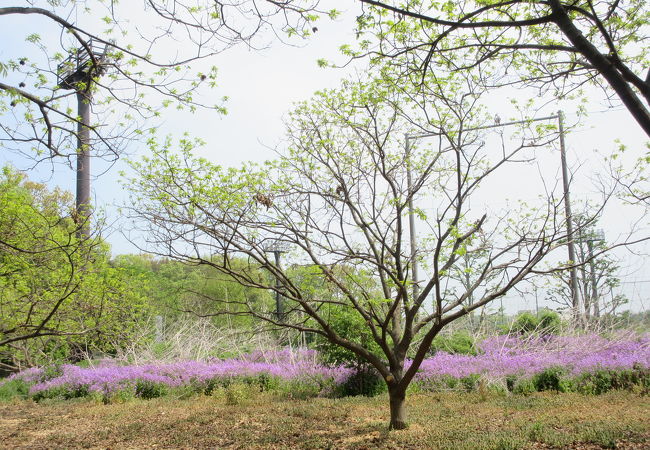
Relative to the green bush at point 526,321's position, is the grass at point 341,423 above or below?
below

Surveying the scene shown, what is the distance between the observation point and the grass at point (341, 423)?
18.1 ft

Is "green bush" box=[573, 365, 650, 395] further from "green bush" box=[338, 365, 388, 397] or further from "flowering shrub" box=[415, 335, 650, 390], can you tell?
"green bush" box=[338, 365, 388, 397]

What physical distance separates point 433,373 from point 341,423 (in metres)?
3.61

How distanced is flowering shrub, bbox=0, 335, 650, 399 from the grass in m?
0.64

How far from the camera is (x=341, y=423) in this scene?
23.0 ft

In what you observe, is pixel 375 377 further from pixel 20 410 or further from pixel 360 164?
pixel 20 410

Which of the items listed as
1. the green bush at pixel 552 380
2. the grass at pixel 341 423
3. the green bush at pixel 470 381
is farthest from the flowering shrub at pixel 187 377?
the green bush at pixel 552 380

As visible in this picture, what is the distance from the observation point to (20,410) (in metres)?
9.92

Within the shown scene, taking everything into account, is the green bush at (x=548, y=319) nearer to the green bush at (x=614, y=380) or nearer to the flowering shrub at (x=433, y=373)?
the flowering shrub at (x=433, y=373)

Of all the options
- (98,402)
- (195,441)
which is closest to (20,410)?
(98,402)

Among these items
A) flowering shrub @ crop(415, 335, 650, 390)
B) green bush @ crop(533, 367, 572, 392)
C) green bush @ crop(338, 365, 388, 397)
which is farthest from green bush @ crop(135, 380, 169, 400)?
green bush @ crop(533, 367, 572, 392)

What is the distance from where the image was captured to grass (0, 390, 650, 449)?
5.52 metres

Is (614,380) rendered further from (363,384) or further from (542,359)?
(363,384)

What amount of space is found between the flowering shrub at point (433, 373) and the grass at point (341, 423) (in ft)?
2.10
